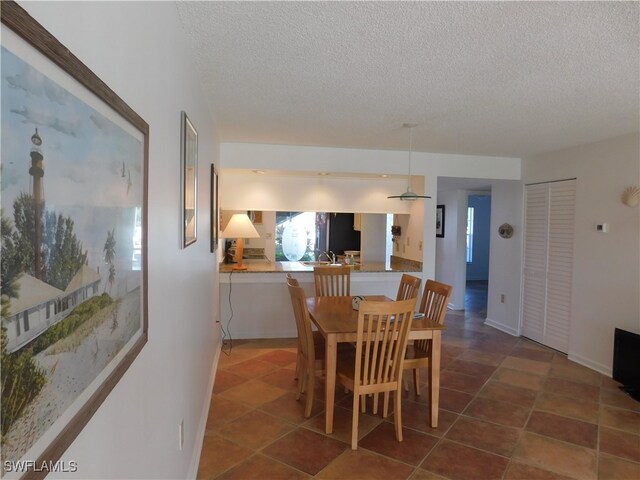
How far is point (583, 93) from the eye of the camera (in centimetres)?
256

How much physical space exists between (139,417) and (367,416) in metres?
2.17

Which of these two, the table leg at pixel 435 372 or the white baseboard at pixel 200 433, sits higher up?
the table leg at pixel 435 372

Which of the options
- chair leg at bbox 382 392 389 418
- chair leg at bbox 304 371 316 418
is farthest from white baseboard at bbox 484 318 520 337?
chair leg at bbox 304 371 316 418

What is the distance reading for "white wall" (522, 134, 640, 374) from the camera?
3.61 metres

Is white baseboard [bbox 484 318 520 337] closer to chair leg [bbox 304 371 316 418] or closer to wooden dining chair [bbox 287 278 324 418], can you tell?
wooden dining chair [bbox 287 278 324 418]

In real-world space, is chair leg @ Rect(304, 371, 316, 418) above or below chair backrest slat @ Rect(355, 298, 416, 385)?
below

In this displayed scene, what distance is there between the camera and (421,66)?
7.16ft

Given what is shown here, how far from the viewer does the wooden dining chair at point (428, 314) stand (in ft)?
9.73

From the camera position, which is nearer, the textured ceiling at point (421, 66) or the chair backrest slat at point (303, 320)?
the textured ceiling at point (421, 66)

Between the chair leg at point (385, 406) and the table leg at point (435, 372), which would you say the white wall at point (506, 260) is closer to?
the table leg at point (435, 372)

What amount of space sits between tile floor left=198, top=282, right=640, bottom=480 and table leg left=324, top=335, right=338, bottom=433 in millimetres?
107

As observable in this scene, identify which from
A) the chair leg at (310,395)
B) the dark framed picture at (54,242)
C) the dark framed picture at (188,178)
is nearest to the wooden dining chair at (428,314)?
the chair leg at (310,395)

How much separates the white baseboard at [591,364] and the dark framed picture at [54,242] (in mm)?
4547

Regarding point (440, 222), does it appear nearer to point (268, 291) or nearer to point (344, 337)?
point (268, 291)
